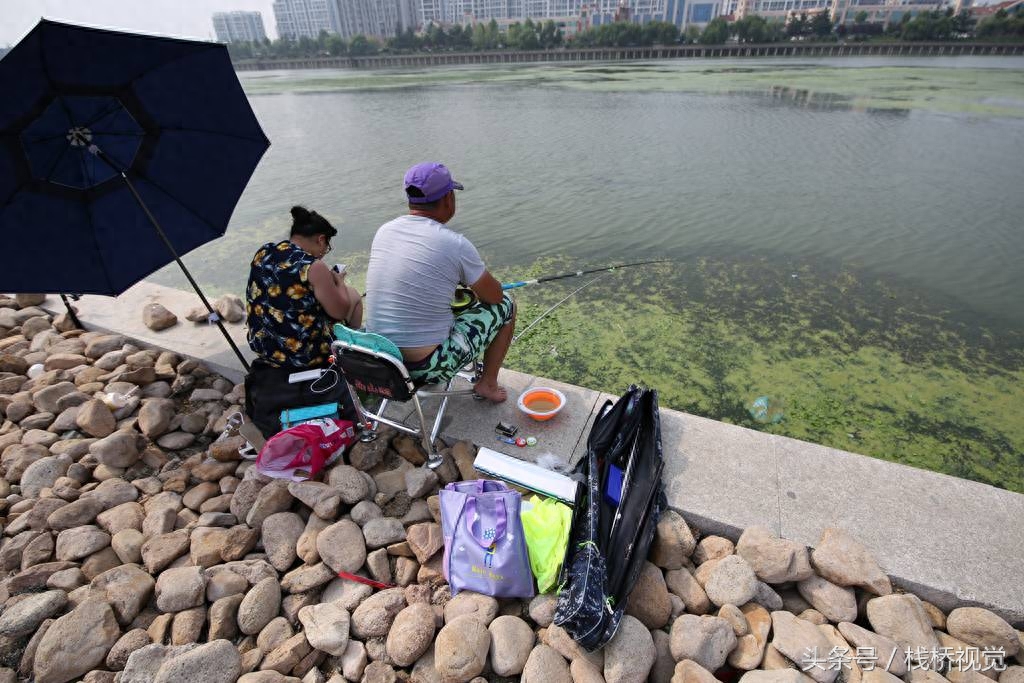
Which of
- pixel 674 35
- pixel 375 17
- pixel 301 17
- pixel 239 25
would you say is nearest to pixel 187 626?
pixel 674 35

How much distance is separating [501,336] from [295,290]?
98 centimetres

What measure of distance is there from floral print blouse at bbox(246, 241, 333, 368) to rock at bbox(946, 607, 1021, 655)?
2.66 meters

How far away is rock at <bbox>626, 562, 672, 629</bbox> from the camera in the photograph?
1.74 meters

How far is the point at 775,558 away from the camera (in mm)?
1823

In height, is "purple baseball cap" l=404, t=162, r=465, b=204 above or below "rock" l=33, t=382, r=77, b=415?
above

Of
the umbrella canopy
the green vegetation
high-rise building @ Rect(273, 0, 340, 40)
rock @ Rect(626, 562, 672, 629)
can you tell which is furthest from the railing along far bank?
high-rise building @ Rect(273, 0, 340, 40)

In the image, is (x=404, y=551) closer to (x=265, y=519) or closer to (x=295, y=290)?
(x=265, y=519)

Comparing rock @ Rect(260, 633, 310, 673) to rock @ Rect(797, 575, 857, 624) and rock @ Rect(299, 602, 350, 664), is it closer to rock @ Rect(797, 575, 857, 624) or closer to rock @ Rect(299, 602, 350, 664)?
rock @ Rect(299, 602, 350, 664)

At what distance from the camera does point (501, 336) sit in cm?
255

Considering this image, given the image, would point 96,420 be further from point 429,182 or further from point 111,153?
point 429,182

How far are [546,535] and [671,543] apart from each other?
0.48m

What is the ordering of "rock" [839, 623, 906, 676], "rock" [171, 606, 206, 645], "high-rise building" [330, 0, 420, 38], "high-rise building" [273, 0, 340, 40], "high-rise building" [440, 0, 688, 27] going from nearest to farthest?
"rock" [839, 623, 906, 676]
"rock" [171, 606, 206, 645]
"high-rise building" [330, 0, 420, 38]
"high-rise building" [440, 0, 688, 27]
"high-rise building" [273, 0, 340, 40]

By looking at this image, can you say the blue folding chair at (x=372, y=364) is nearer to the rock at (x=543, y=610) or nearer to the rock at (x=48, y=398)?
the rock at (x=543, y=610)

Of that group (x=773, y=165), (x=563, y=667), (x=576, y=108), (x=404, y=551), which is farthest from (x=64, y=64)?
(x=576, y=108)
